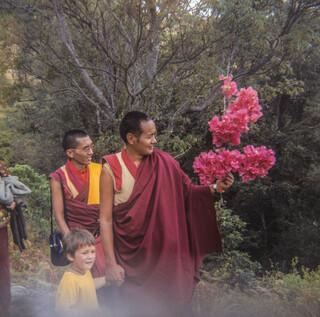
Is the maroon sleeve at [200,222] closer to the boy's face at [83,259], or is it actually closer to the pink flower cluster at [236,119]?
the pink flower cluster at [236,119]

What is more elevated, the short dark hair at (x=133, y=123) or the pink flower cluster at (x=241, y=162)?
the short dark hair at (x=133, y=123)

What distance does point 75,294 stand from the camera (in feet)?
9.68

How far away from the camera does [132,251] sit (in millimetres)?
3238

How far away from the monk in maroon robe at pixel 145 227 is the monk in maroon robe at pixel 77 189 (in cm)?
92

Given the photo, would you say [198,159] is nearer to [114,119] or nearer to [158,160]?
[158,160]

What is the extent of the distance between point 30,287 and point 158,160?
3.62 m

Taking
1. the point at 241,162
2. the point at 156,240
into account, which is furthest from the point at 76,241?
the point at 241,162

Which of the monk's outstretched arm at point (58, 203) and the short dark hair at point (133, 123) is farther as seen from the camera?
the monk's outstretched arm at point (58, 203)

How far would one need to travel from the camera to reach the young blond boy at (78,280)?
294 centimetres

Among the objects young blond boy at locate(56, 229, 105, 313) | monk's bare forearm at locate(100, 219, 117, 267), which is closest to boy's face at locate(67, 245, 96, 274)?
young blond boy at locate(56, 229, 105, 313)

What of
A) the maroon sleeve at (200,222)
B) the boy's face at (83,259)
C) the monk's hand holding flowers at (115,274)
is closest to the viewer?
the boy's face at (83,259)

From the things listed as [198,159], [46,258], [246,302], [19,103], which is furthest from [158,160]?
[19,103]

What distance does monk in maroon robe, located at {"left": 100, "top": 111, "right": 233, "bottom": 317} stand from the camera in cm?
321

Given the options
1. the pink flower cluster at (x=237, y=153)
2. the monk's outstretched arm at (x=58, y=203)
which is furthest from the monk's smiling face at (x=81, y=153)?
the pink flower cluster at (x=237, y=153)
